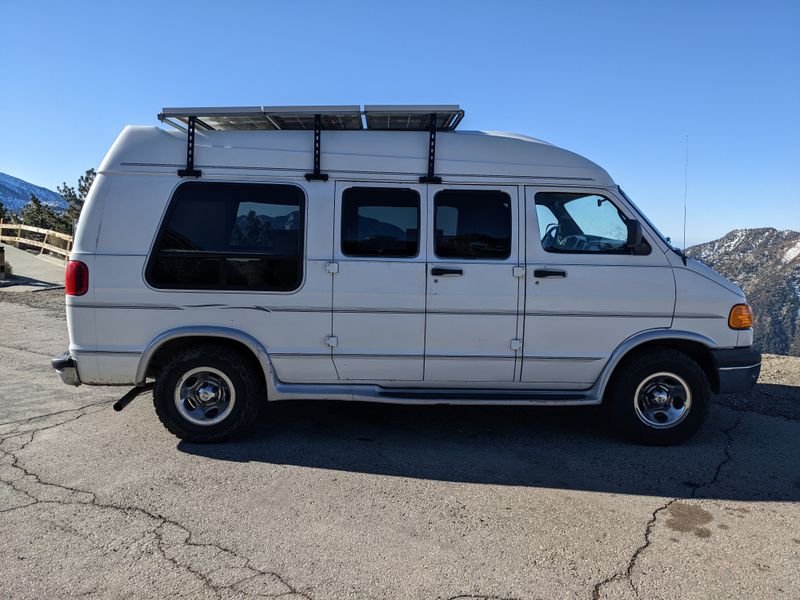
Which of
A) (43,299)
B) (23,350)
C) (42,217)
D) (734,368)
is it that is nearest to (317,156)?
(734,368)

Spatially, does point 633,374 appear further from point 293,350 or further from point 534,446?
point 293,350

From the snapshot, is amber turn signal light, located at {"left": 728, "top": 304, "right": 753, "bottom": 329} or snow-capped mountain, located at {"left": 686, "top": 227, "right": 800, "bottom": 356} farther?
snow-capped mountain, located at {"left": 686, "top": 227, "right": 800, "bottom": 356}

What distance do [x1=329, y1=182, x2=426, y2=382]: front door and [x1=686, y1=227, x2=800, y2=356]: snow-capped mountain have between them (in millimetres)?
55743

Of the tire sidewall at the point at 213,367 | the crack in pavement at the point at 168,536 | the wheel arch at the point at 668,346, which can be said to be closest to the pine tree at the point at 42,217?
the tire sidewall at the point at 213,367

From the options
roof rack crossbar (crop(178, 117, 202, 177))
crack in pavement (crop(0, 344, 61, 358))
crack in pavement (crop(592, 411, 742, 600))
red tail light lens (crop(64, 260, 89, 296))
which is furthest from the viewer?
crack in pavement (crop(0, 344, 61, 358))

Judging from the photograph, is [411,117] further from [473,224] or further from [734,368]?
[734,368]

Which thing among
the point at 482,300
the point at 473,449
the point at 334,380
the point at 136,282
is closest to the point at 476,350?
the point at 482,300

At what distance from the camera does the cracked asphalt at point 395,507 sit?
2883mm

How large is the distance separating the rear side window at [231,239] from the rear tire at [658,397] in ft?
9.43

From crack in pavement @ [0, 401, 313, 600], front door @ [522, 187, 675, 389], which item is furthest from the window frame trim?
front door @ [522, 187, 675, 389]

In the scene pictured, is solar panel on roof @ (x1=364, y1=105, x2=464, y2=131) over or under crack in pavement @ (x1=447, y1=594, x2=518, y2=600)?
over

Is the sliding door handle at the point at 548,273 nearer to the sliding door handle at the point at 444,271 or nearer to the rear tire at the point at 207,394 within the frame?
the sliding door handle at the point at 444,271

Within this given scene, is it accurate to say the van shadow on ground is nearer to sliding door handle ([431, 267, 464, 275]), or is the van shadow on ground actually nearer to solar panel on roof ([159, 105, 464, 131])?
sliding door handle ([431, 267, 464, 275])

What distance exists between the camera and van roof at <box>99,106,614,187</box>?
183 inches
